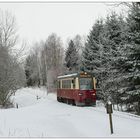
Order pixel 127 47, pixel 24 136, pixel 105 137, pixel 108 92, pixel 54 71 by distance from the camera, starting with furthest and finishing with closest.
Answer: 1. pixel 54 71
2. pixel 108 92
3. pixel 127 47
4. pixel 105 137
5. pixel 24 136

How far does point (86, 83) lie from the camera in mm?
28281

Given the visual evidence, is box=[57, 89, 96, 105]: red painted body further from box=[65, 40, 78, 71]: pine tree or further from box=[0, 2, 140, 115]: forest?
box=[65, 40, 78, 71]: pine tree

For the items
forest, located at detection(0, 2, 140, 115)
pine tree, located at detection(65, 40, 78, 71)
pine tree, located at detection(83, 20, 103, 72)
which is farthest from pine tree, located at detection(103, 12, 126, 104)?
pine tree, located at detection(65, 40, 78, 71)

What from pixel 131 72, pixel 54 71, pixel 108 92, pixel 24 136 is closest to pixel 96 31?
pixel 108 92

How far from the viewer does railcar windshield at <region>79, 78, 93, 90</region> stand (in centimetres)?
2797

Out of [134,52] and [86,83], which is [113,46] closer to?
[86,83]

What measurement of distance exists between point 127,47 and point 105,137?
28.1 ft

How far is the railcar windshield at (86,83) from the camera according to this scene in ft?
91.8

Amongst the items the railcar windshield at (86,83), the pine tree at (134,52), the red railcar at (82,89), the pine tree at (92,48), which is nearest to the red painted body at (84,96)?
the red railcar at (82,89)

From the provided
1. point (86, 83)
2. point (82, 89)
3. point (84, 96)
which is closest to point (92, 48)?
point (86, 83)

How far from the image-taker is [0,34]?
4119cm

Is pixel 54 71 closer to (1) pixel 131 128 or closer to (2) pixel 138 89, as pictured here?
(2) pixel 138 89

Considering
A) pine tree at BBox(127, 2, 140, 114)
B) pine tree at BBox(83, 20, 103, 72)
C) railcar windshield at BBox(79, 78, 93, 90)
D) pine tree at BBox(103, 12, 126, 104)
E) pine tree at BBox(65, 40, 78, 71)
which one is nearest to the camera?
pine tree at BBox(127, 2, 140, 114)

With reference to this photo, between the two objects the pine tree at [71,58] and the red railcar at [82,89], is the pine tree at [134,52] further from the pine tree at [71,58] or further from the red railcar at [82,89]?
the pine tree at [71,58]
